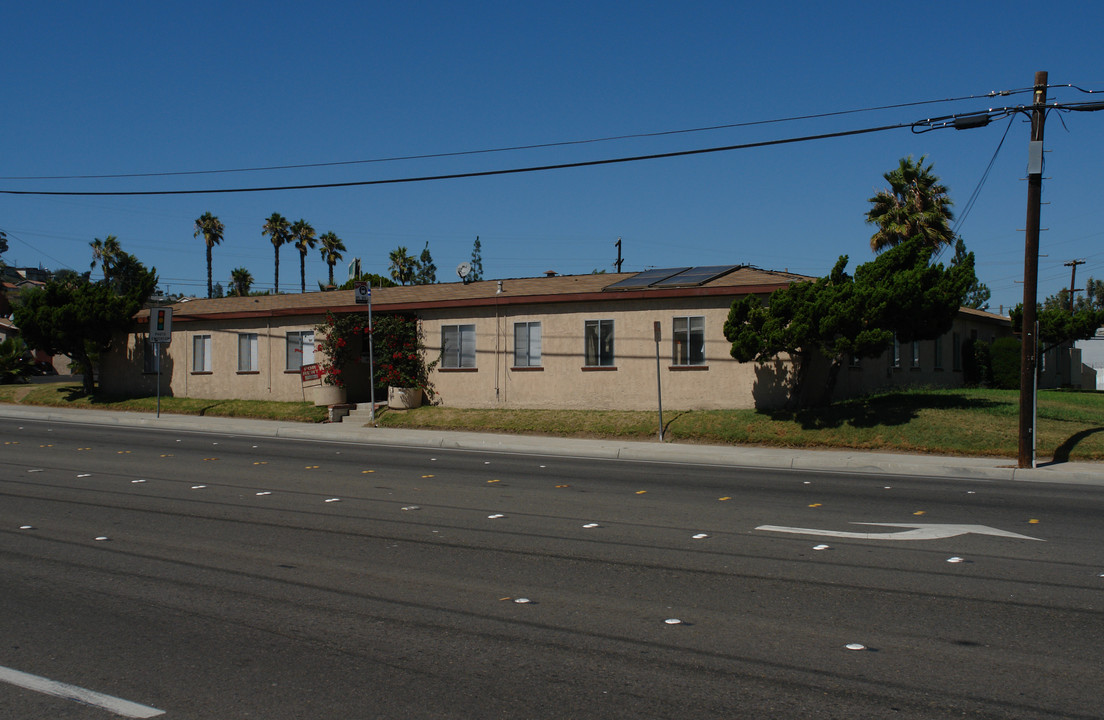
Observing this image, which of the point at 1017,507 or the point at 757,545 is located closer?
the point at 757,545

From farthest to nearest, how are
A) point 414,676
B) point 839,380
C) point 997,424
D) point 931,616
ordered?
1. point 839,380
2. point 997,424
3. point 931,616
4. point 414,676

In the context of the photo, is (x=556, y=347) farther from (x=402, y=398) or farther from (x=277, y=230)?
(x=277, y=230)

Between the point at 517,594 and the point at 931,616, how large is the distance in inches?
124

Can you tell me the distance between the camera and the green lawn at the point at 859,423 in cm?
1877

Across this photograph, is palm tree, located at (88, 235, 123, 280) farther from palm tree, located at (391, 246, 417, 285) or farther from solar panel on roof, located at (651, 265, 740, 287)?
solar panel on roof, located at (651, 265, 740, 287)

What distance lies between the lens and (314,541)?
927 cm

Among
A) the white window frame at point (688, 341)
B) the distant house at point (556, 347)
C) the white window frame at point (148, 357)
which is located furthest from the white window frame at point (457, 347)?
the white window frame at point (148, 357)

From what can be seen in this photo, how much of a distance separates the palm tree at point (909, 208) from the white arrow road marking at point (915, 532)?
25.6 metres

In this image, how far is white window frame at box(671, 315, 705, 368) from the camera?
933 inches

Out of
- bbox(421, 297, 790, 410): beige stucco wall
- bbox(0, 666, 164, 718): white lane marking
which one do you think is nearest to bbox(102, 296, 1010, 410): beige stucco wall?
bbox(421, 297, 790, 410): beige stucco wall

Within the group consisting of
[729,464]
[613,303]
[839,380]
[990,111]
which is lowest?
[729,464]

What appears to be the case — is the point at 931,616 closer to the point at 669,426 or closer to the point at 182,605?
the point at 182,605

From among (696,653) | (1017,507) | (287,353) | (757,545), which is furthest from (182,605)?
(287,353)

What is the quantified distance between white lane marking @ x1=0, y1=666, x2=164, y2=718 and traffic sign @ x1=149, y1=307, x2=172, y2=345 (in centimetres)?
2306
